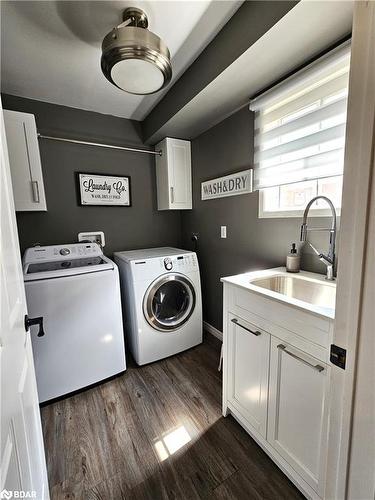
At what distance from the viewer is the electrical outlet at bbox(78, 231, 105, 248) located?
7.66ft

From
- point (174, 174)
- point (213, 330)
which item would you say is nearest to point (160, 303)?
point (213, 330)

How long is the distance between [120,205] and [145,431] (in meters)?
2.02

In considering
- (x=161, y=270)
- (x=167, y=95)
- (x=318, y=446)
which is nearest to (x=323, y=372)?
(x=318, y=446)

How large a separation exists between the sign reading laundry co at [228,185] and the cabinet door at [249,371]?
1.12m

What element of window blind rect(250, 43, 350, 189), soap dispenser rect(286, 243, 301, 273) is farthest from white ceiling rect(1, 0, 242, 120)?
soap dispenser rect(286, 243, 301, 273)

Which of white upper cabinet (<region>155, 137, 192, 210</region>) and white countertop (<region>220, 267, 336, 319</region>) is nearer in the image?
white countertop (<region>220, 267, 336, 319</region>)

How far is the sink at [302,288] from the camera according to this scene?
1279 millimetres

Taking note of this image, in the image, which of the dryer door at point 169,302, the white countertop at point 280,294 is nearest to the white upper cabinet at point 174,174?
the dryer door at point 169,302

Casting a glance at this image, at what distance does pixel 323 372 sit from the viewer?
90 centimetres

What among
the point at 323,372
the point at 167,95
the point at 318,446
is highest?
the point at 167,95

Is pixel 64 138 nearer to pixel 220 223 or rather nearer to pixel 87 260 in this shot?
pixel 87 260

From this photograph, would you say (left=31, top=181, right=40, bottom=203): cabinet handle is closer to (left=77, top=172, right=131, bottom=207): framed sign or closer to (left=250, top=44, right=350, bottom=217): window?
(left=77, top=172, right=131, bottom=207): framed sign

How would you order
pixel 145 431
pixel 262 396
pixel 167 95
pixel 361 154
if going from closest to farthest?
pixel 361 154 → pixel 262 396 → pixel 145 431 → pixel 167 95

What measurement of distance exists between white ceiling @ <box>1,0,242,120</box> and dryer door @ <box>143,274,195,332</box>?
1.67m
